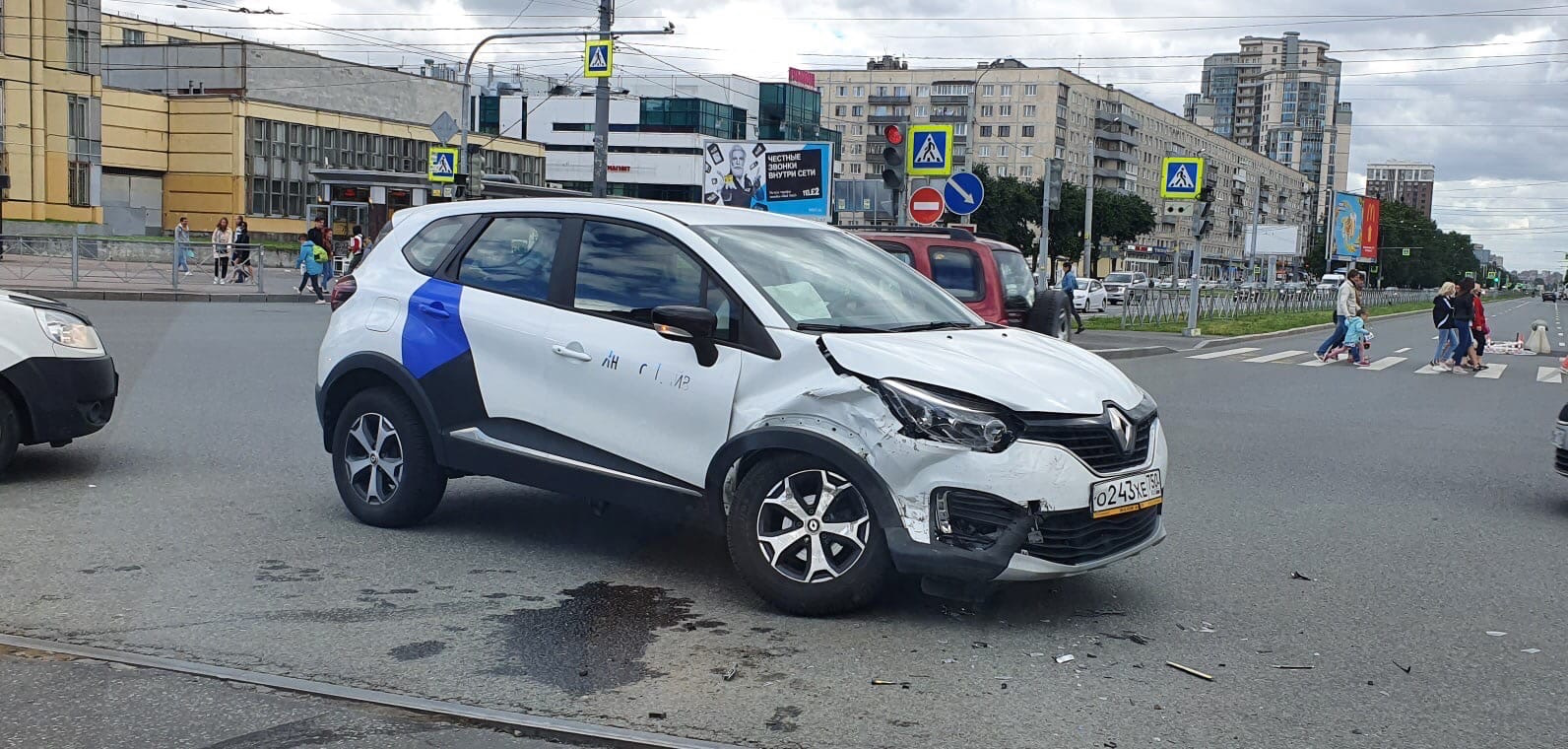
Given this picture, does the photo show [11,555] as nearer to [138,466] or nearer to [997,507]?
[138,466]

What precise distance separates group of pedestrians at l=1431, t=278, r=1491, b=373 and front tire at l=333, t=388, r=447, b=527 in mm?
20145

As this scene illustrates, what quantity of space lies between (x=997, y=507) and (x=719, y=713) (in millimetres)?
1351

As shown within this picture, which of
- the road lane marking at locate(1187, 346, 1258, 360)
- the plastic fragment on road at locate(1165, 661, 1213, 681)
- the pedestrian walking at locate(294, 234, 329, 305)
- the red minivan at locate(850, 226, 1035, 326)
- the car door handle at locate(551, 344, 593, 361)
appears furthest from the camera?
the pedestrian walking at locate(294, 234, 329, 305)

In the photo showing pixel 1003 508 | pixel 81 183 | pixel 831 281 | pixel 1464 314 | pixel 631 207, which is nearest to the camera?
pixel 1003 508

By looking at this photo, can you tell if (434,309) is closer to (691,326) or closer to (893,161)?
(691,326)

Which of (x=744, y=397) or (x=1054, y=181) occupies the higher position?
(x=1054, y=181)

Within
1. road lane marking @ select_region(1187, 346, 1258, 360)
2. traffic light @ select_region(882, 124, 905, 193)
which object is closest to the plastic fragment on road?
traffic light @ select_region(882, 124, 905, 193)

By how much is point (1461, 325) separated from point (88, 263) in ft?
84.2

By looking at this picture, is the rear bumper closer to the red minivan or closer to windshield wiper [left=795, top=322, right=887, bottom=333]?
windshield wiper [left=795, top=322, right=887, bottom=333]

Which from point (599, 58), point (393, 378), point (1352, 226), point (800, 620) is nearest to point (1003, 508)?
point (800, 620)

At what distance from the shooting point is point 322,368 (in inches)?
277

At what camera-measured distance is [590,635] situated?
5.08m

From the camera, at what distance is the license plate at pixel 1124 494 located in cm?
519

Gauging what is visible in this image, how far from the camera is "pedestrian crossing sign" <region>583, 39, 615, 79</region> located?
26500 millimetres
